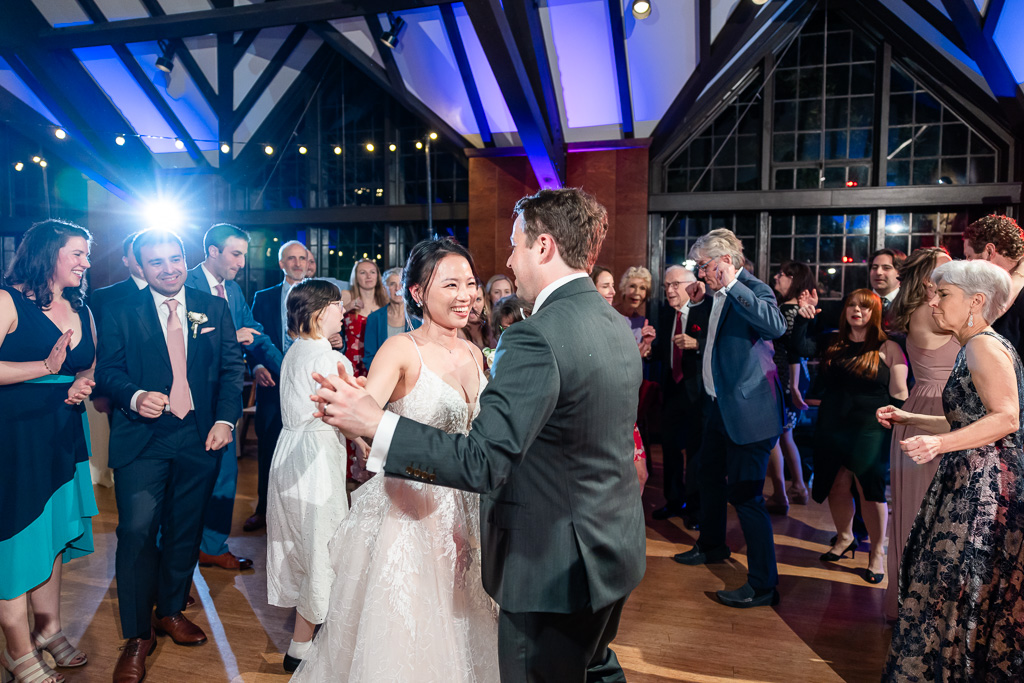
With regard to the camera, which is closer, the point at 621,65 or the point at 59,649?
the point at 59,649

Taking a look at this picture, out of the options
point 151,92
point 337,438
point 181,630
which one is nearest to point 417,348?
point 337,438

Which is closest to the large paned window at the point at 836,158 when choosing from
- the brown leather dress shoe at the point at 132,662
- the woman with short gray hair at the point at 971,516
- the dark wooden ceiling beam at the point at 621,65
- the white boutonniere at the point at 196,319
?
the dark wooden ceiling beam at the point at 621,65

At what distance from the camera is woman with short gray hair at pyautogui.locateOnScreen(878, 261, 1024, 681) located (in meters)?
1.90

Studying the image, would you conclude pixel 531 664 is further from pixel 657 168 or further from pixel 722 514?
pixel 657 168

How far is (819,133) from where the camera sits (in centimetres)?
688

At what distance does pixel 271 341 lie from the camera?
3.99 meters

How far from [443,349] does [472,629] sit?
0.84m

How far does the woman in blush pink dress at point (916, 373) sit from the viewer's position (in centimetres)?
270

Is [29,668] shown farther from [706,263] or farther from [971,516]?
[971,516]

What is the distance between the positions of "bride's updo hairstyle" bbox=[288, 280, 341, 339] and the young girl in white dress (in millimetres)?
11

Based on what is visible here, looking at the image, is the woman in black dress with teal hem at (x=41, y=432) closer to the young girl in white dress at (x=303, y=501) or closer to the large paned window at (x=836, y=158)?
the young girl in white dress at (x=303, y=501)

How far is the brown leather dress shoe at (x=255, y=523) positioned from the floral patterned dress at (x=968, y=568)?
356 centimetres

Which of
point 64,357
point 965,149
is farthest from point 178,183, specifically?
point 965,149

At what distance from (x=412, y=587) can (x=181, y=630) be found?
5.26 feet
